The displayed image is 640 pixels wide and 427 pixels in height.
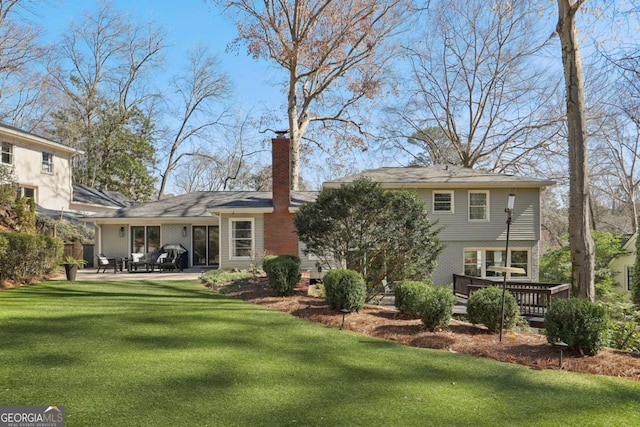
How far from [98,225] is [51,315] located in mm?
13767

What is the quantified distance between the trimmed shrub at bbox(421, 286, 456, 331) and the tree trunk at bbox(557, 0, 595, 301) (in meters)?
3.58

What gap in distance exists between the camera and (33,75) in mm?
30453

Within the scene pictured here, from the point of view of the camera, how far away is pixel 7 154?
20344 mm

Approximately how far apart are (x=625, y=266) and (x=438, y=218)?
10629 millimetres

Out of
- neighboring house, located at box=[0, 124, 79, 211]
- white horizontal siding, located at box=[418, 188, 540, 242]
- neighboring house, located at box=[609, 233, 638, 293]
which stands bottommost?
neighboring house, located at box=[609, 233, 638, 293]

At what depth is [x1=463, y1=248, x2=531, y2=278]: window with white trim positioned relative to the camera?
58.7 feet

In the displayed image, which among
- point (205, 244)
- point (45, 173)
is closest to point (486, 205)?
point (205, 244)

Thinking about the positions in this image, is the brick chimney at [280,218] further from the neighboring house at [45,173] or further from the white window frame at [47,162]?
the white window frame at [47,162]

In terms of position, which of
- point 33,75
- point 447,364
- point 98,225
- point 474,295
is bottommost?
point 447,364

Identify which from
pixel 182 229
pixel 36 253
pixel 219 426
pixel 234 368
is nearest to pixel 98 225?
pixel 182 229

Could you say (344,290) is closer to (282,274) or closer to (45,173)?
(282,274)

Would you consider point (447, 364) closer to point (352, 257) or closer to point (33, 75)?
point (352, 257)

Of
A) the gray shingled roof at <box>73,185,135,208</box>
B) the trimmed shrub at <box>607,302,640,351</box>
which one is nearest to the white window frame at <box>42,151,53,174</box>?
the gray shingled roof at <box>73,185,135,208</box>

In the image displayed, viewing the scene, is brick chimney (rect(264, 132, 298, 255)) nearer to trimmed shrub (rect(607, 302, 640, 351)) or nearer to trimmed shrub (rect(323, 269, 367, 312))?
trimmed shrub (rect(323, 269, 367, 312))
